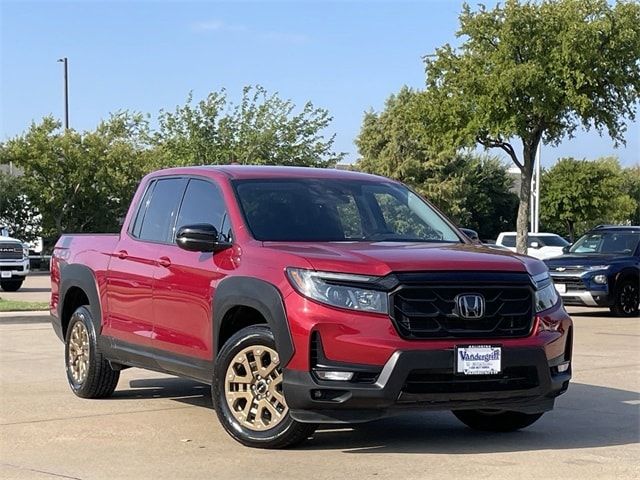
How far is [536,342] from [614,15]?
24.5 metres

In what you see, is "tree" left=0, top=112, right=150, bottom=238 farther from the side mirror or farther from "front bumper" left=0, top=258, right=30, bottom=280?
the side mirror

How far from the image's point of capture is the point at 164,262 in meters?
8.68

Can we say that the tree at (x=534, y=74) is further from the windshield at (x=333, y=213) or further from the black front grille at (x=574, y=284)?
the windshield at (x=333, y=213)

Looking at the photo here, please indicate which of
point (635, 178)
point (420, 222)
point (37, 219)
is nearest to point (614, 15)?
point (420, 222)

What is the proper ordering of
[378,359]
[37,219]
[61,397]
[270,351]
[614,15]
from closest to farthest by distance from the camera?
[378,359] < [270,351] < [61,397] < [614,15] < [37,219]

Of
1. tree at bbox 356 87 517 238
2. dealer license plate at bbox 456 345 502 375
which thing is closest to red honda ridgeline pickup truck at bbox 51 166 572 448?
dealer license plate at bbox 456 345 502 375

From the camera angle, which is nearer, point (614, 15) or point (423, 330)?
point (423, 330)

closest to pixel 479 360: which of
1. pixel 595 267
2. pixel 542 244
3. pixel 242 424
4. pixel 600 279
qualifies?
pixel 242 424

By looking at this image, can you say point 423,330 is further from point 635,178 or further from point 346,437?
point 635,178

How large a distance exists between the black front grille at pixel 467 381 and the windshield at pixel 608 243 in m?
15.2

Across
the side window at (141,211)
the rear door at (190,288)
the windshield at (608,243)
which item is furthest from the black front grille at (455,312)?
the windshield at (608,243)

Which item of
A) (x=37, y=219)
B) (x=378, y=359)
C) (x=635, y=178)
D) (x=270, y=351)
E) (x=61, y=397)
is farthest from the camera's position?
(x=635, y=178)

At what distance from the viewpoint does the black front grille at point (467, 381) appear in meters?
7.12

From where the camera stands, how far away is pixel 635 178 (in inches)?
3740
